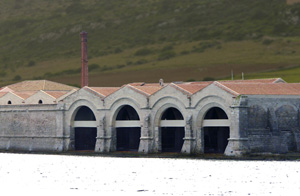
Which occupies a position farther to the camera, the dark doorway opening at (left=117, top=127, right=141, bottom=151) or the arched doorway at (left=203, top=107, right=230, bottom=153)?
the dark doorway opening at (left=117, top=127, right=141, bottom=151)

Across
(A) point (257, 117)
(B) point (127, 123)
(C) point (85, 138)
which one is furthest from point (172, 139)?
(A) point (257, 117)

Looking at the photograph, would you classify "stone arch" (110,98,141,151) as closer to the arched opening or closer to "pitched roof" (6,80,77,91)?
the arched opening

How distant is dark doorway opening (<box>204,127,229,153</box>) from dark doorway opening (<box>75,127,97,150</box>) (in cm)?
1574

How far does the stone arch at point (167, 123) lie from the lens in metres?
79.8

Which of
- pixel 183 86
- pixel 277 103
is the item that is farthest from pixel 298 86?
pixel 183 86

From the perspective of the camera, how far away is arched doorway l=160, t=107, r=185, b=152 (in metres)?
84.5

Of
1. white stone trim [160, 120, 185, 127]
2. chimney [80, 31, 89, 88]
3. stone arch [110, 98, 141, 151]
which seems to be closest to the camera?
white stone trim [160, 120, 185, 127]

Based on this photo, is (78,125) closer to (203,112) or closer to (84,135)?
(84,135)

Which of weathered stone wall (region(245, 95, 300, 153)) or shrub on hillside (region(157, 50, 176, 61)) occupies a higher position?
shrub on hillside (region(157, 50, 176, 61))

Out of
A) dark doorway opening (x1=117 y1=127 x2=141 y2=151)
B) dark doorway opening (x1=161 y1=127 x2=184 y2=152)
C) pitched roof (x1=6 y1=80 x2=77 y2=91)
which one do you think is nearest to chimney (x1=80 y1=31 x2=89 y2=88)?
pitched roof (x1=6 y1=80 x2=77 y2=91)

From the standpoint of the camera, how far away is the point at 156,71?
555 feet

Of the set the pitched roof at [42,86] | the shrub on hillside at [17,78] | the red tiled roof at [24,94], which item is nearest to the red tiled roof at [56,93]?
the red tiled roof at [24,94]

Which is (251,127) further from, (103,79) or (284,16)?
(284,16)

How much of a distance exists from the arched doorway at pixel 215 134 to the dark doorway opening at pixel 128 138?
9870 millimetres
